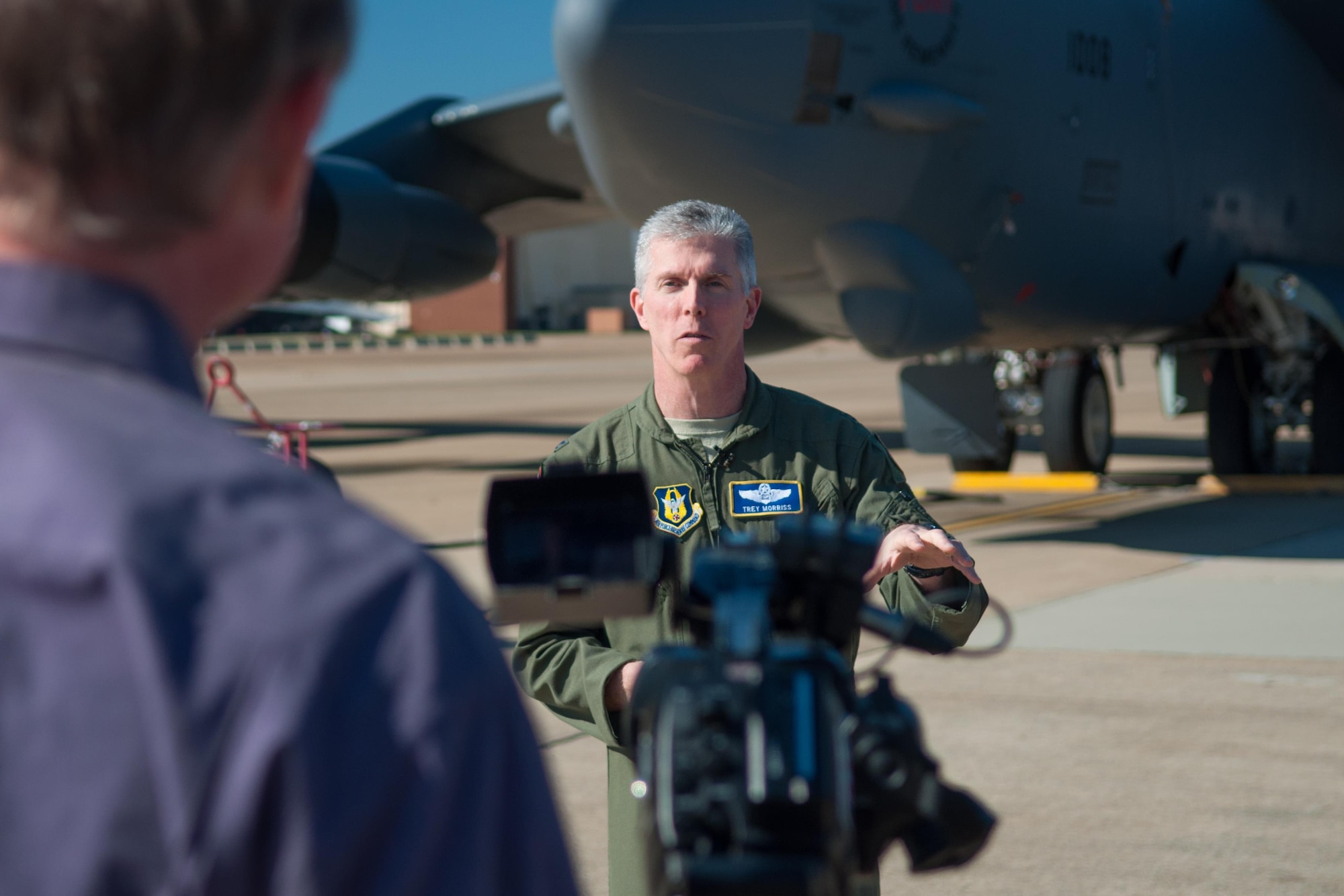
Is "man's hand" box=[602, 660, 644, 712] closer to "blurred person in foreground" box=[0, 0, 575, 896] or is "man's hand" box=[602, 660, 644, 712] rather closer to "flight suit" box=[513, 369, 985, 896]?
"flight suit" box=[513, 369, 985, 896]

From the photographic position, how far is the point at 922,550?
2.34 metres

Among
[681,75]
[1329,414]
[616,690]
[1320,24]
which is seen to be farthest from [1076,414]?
[616,690]

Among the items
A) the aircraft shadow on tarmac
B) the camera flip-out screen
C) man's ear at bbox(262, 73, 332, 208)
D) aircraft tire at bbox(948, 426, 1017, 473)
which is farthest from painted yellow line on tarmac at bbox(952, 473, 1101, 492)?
man's ear at bbox(262, 73, 332, 208)

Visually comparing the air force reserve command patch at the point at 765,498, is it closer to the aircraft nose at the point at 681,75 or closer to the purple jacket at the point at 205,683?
the purple jacket at the point at 205,683

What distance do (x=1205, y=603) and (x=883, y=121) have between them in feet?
12.3

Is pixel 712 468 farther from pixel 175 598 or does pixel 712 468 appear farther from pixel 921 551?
pixel 175 598

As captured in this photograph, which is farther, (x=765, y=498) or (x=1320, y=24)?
(x=1320, y=24)

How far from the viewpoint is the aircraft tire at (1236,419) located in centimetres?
1372

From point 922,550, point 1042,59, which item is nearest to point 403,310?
point 1042,59

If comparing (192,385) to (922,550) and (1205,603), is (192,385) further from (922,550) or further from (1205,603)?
(1205,603)

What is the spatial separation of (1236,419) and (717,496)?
39.8 feet

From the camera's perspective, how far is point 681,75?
358 inches

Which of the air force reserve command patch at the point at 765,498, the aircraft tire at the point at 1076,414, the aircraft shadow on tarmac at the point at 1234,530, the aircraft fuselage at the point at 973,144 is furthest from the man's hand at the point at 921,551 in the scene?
the aircraft tire at the point at 1076,414

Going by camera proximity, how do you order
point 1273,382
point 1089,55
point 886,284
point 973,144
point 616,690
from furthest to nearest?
point 1273,382
point 1089,55
point 973,144
point 886,284
point 616,690
